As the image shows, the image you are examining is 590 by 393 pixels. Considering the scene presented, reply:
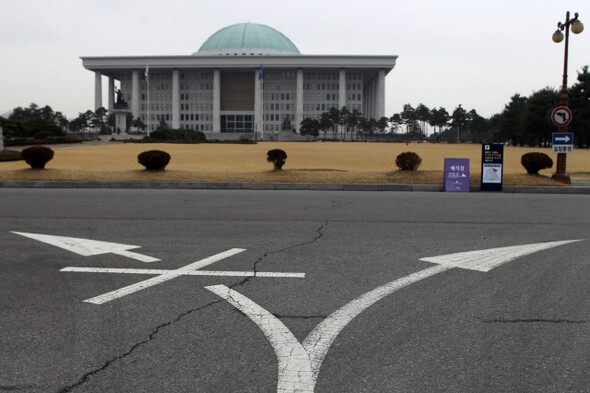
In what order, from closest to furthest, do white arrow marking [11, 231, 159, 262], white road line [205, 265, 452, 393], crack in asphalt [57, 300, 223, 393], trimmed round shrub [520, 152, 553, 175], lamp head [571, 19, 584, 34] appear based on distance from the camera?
crack in asphalt [57, 300, 223, 393] → white road line [205, 265, 452, 393] → white arrow marking [11, 231, 159, 262] → lamp head [571, 19, 584, 34] → trimmed round shrub [520, 152, 553, 175]

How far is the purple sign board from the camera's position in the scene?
61.1 feet

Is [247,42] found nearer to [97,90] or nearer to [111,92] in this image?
[111,92]

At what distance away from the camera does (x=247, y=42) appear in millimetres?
141250

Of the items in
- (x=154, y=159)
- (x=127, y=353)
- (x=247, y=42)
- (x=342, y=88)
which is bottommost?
(x=127, y=353)

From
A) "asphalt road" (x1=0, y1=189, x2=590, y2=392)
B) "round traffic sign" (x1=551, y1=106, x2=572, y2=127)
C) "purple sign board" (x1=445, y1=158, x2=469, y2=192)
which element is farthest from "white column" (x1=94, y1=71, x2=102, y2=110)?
"asphalt road" (x1=0, y1=189, x2=590, y2=392)

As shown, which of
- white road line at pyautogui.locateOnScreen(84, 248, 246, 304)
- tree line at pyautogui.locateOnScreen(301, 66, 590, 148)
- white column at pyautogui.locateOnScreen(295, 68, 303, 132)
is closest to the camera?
white road line at pyautogui.locateOnScreen(84, 248, 246, 304)

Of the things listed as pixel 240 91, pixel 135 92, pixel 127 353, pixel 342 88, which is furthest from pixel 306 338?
pixel 240 91

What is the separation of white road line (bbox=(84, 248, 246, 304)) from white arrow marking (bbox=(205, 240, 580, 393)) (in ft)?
2.28

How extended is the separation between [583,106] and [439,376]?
7532 centimetres

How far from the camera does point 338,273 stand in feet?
19.7

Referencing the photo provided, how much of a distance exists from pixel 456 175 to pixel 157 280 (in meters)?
15.1

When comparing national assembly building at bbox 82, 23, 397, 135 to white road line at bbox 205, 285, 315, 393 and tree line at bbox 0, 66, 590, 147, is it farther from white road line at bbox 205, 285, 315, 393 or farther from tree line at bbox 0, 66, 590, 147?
white road line at bbox 205, 285, 315, 393

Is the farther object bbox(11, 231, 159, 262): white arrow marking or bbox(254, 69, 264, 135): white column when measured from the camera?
bbox(254, 69, 264, 135): white column

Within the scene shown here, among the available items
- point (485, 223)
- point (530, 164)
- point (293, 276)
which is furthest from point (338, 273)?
point (530, 164)
